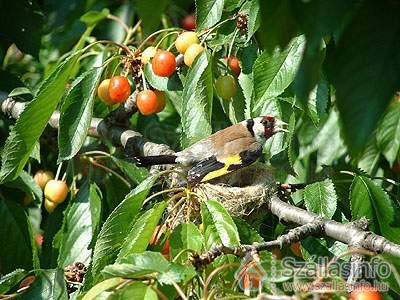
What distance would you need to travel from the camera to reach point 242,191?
3.33 meters

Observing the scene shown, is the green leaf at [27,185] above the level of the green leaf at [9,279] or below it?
below

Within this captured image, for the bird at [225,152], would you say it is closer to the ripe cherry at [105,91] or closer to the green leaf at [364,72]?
the ripe cherry at [105,91]

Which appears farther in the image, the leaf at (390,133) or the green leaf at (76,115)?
the leaf at (390,133)

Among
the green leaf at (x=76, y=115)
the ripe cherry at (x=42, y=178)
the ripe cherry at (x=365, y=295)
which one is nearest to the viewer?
the ripe cherry at (x=365, y=295)


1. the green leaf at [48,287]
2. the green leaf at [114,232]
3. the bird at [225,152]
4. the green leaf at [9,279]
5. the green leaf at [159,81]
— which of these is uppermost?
the green leaf at [159,81]

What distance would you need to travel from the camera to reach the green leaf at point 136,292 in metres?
1.80

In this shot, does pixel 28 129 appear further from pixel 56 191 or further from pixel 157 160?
pixel 56 191

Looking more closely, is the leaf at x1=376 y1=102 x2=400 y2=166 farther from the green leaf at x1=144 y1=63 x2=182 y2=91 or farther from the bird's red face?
the green leaf at x1=144 y1=63 x2=182 y2=91

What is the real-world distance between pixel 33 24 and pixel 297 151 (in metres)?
1.31

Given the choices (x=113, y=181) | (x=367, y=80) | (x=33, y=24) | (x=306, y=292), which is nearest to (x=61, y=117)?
(x=113, y=181)

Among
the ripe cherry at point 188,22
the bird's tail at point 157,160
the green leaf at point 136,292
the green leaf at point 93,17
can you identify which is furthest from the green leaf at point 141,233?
the ripe cherry at point 188,22

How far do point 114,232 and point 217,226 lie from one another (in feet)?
1.02

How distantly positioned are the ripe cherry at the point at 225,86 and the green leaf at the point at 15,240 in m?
0.93

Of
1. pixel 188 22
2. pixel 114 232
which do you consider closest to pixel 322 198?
pixel 114 232
